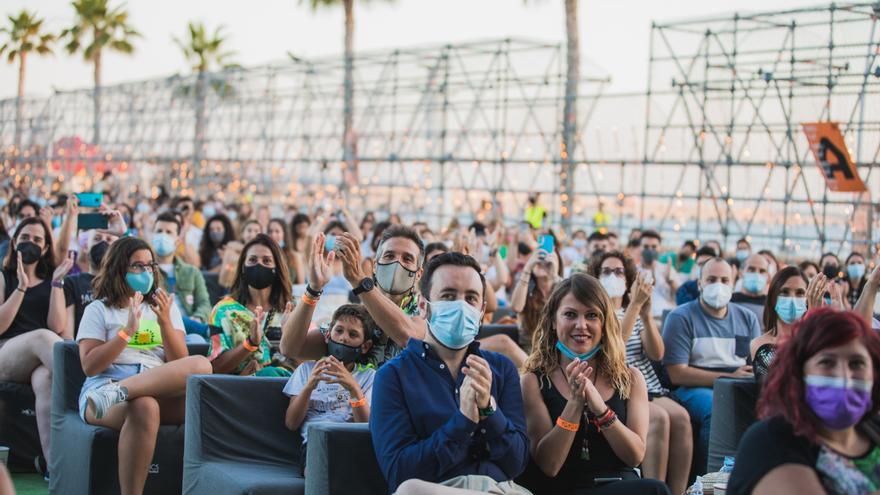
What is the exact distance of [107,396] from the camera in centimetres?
626

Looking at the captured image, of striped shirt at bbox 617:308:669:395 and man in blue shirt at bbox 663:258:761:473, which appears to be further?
man in blue shirt at bbox 663:258:761:473

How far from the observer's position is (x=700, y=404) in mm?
7426

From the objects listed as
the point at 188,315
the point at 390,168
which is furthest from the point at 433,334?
the point at 390,168

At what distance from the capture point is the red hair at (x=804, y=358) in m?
3.44

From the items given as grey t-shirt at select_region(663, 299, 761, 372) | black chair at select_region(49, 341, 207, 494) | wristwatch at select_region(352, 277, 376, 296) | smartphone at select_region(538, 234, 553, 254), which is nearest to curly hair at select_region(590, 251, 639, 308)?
grey t-shirt at select_region(663, 299, 761, 372)

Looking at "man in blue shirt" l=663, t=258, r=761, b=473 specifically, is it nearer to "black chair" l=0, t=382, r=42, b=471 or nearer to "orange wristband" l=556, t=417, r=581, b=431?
"orange wristband" l=556, t=417, r=581, b=431

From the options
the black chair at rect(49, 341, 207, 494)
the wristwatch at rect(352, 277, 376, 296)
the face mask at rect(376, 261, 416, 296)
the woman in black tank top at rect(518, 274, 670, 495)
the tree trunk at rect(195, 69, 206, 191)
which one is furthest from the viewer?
the tree trunk at rect(195, 69, 206, 191)

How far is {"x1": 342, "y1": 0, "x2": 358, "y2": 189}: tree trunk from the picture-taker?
101ft

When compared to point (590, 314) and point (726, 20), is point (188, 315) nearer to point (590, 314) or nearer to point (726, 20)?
point (590, 314)

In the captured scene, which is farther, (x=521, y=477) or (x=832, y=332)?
(x=521, y=477)

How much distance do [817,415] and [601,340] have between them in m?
1.82

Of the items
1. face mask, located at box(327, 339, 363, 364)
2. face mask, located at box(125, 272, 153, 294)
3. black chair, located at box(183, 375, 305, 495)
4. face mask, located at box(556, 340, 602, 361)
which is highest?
face mask, located at box(125, 272, 153, 294)

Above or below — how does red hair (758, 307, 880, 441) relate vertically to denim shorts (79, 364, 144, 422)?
above

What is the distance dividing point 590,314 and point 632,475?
0.69 m
